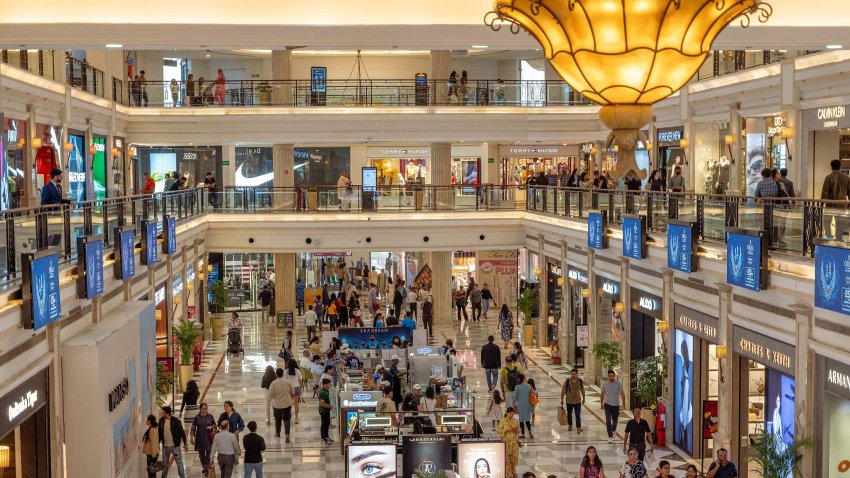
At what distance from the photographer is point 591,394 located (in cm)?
2209

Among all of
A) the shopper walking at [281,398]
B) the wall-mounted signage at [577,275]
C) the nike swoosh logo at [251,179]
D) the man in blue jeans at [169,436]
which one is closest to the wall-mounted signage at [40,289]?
the man in blue jeans at [169,436]

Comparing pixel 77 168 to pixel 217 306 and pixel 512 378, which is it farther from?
pixel 512 378

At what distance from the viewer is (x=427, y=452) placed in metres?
13.1

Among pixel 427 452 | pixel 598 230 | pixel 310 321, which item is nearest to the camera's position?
pixel 427 452

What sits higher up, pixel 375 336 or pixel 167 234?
pixel 167 234

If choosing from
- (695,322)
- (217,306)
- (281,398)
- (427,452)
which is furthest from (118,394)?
(217,306)

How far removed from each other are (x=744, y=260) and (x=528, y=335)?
14771 mm

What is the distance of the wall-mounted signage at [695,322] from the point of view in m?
15.8

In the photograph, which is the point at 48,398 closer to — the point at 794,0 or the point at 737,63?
the point at 794,0

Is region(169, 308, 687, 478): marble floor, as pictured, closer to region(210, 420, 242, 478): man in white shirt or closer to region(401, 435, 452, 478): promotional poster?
region(210, 420, 242, 478): man in white shirt

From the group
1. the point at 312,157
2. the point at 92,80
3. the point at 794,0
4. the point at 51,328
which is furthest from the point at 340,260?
the point at 794,0

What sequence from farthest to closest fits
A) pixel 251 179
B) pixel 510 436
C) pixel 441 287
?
pixel 251 179 → pixel 441 287 → pixel 510 436

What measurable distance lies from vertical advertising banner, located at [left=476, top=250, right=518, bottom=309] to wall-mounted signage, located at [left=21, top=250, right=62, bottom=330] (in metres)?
23.7

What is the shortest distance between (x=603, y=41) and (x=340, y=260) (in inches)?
1360
